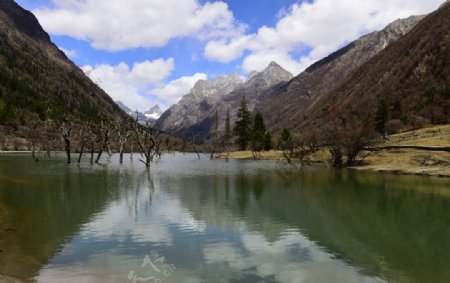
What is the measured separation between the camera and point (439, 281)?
1762cm

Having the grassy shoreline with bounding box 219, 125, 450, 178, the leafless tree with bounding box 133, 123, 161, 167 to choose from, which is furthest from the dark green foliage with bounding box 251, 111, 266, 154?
the leafless tree with bounding box 133, 123, 161, 167

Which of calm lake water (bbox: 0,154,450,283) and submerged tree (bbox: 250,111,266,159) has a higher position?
submerged tree (bbox: 250,111,266,159)

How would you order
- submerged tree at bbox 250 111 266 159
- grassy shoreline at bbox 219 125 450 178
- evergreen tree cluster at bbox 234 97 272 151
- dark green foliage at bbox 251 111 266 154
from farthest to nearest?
evergreen tree cluster at bbox 234 97 272 151 → dark green foliage at bbox 251 111 266 154 → submerged tree at bbox 250 111 266 159 → grassy shoreline at bbox 219 125 450 178

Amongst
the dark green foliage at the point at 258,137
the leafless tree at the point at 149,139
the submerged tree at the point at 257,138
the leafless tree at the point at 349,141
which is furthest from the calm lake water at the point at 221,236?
the dark green foliage at the point at 258,137

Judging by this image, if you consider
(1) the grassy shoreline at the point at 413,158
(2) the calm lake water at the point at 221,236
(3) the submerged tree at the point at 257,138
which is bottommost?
(2) the calm lake water at the point at 221,236

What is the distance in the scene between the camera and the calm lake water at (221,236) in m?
18.3

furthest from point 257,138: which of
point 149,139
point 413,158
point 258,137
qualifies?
point 413,158

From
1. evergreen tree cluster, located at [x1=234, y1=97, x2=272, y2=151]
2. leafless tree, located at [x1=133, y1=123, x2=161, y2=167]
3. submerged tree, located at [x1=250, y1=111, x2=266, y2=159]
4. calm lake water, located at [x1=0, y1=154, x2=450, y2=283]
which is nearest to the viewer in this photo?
calm lake water, located at [x1=0, y1=154, x2=450, y2=283]

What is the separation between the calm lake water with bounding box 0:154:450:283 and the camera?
18328 mm

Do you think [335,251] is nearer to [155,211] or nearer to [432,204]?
[155,211]

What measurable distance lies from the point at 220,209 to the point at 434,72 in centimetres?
19595

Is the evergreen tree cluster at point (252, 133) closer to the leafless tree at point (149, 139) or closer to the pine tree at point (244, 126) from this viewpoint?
the pine tree at point (244, 126)

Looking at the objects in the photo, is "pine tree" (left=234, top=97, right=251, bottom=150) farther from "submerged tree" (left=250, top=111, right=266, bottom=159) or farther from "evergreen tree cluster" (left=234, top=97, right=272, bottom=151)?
"submerged tree" (left=250, top=111, right=266, bottom=159)

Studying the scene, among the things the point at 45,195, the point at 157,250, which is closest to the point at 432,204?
the point at 157,250
